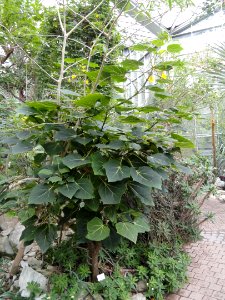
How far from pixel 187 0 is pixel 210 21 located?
6.60 m

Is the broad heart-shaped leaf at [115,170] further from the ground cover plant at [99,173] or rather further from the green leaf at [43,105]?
the green leaf at [43,105]

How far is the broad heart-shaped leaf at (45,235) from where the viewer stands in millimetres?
1624

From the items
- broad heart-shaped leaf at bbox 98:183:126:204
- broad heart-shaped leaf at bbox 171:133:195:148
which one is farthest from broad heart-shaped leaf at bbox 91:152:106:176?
broad heart-shaped leaf at bbox 171:133:195:148

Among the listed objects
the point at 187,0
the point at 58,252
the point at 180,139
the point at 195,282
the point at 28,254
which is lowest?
the point at 195,282

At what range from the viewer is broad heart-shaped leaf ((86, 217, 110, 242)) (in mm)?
1543

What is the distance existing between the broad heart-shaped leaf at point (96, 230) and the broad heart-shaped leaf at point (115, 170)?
0.36 meters

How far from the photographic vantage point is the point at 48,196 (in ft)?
4.90

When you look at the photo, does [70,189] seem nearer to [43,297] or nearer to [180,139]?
[180,139]

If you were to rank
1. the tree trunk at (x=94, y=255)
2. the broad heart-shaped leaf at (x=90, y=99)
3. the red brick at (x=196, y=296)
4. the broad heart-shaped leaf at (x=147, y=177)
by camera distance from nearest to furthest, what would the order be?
1. the broad heart-shaped leaf at (x=90, y=99)
2. the broad heart-shaped leaf at (x=147, y=177)
3. the tree trunk at (x=94, y=255)
4. the red brick at (x=196, y=296)

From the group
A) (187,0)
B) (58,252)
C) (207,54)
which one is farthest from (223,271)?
(207,54)

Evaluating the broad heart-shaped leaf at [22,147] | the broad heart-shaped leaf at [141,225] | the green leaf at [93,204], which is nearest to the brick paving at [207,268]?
the broad heart-shaped leaf at [141,225]

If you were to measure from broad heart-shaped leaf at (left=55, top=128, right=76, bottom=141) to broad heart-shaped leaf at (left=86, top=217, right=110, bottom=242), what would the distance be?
0.52 meters

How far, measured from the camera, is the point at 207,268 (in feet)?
8.43

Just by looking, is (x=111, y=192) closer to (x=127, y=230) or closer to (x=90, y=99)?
(x=127, y=230)
